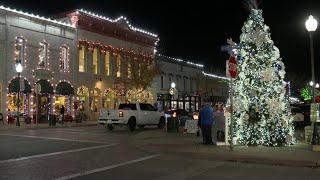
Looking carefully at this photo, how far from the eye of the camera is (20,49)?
40.7 meters

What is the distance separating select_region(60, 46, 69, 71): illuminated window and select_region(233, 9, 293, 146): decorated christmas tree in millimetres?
27413

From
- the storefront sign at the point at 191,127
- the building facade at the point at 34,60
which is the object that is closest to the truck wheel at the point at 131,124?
the storefront sign at the point at 191,127

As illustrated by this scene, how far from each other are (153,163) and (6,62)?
26.5 metres

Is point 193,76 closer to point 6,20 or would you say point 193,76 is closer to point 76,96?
point 76,96

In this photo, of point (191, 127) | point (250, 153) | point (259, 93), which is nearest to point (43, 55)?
point (191, 127)

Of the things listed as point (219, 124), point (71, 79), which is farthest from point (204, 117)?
point (71, 79)

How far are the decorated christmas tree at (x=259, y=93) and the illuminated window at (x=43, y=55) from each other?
25.7 metres

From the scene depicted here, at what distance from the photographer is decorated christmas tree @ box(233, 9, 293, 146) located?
20094 mm

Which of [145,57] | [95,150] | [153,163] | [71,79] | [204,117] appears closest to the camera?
[153,163]

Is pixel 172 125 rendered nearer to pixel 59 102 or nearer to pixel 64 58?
pixel 59 102

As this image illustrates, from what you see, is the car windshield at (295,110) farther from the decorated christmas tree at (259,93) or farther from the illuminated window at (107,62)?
the illuminated window at (107,62)

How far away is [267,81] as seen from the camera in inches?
795

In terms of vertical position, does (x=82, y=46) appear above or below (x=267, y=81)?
above

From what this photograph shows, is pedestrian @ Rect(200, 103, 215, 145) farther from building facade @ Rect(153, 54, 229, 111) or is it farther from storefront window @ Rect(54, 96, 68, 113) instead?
building facade @ Rect(153, 54, 229, 111)
